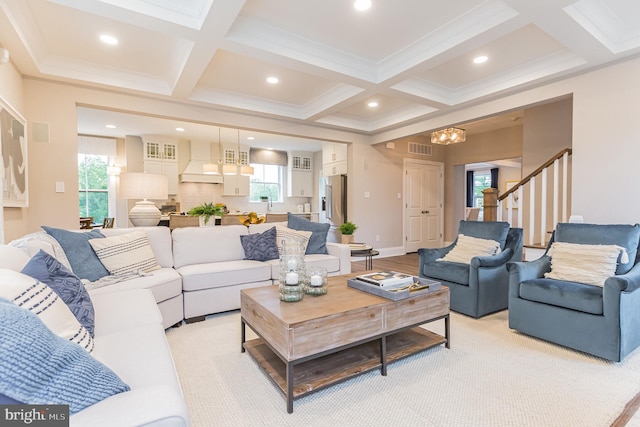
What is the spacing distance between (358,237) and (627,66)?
13.8ft

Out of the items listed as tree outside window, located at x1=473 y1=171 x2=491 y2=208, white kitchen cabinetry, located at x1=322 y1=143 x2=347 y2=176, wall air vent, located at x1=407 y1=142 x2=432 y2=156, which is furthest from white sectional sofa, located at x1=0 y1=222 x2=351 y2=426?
tree outside window, located at x1=473 y1=171 x2=491 y2=208

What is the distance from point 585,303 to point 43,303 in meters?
3.13

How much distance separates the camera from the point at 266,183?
8961mm

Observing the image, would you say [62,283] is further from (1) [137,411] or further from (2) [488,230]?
(2) [488,230]

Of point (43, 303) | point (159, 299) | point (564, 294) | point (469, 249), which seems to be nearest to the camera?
point (43, 303)

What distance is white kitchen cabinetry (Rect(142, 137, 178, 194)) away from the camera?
7.04 m

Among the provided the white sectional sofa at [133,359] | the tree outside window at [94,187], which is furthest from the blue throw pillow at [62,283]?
A: the tree outside window at [94,187]

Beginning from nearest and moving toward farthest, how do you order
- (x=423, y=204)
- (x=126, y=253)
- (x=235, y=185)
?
(x=126, y=253), (x=423, y=204), (x=235, y=185)

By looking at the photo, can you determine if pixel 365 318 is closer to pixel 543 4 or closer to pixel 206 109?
pixel 543 4

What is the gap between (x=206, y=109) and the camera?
14.6 ft

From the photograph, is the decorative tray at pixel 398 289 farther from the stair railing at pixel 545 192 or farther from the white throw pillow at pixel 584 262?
the stair railing at pixel 545 192

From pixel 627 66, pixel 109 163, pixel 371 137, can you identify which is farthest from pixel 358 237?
pixel 109 163

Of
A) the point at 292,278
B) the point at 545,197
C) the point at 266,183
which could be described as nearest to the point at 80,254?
the point at 292,278

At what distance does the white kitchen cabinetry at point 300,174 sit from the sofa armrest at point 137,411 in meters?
8.04
